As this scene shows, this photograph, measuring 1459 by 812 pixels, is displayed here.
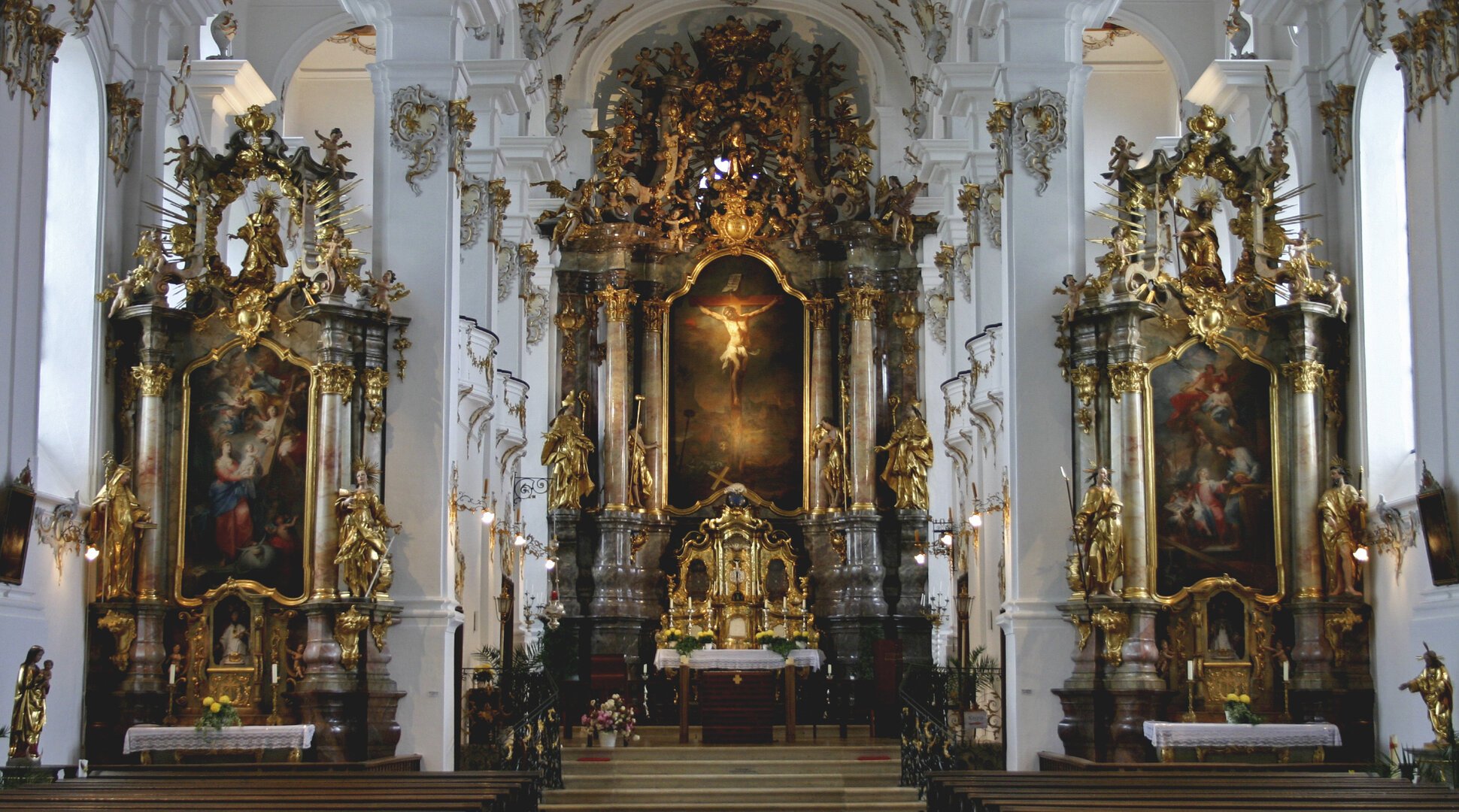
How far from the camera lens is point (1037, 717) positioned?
1933 centimetres

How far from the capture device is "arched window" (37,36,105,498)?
18281mm

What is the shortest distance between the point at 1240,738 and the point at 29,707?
38.8 ft

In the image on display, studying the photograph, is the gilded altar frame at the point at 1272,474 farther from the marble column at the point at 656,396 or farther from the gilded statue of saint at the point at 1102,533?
the marble column at the point at 656,396

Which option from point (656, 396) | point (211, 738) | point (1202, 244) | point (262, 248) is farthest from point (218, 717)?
point (656, 396)

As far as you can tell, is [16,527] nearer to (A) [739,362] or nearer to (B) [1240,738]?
(B) [1240,738]

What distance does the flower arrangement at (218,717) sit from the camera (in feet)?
58.5

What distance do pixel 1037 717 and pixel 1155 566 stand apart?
2.12m

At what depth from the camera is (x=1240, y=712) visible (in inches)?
721

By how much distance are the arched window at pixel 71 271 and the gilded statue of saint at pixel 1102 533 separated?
10638 mm

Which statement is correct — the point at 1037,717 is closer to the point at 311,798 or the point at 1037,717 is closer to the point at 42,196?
the point at 311,798

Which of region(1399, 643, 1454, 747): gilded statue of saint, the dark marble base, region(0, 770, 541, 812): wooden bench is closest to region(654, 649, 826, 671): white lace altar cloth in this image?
the dark marble base

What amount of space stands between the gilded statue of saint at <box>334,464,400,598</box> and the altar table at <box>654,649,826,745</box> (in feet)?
23.3

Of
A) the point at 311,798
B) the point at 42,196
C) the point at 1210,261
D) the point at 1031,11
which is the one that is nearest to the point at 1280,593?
the point at 1210,261

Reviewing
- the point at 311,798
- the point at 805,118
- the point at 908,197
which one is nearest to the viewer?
the point at 311,798
